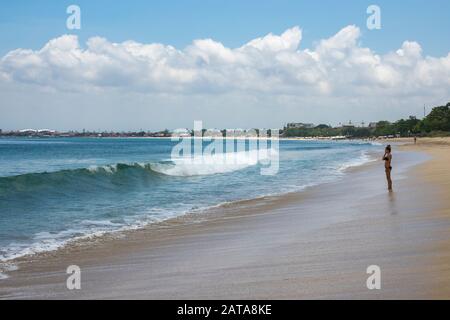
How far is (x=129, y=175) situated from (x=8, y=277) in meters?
22.5

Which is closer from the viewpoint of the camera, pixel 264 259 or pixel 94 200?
pixel 264 259

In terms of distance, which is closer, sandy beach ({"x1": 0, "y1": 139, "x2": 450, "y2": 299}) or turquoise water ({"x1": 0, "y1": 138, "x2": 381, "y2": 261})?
sandy beach ({"x1": 0, "y1": 139, "x2": 450, "y2": 299})

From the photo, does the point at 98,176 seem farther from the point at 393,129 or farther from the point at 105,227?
the point at 393,129

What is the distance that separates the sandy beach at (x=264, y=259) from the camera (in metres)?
5.74

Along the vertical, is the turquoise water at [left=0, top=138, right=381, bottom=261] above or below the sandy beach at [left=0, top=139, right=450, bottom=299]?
below

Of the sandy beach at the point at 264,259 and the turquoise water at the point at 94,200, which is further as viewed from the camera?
the turquoise water at the point at 94,200

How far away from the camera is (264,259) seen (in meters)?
7.41

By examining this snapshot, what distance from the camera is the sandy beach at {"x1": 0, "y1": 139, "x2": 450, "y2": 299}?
5.74 meters

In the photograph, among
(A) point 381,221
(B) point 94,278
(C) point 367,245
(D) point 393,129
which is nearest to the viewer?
(B) point 94,278

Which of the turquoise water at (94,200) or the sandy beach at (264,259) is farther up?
the sandy beach at (264,259)

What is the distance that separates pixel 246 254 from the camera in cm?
789

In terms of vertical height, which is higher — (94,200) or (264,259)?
(264,259)

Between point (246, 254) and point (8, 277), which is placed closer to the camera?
point (8, 277)

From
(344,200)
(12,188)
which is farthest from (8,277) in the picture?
(12,188)
